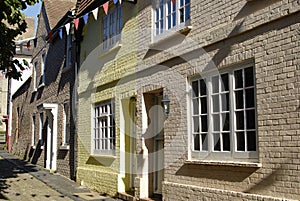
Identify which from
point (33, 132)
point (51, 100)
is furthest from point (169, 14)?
point (33, 132)

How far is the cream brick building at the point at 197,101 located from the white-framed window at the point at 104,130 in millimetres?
32

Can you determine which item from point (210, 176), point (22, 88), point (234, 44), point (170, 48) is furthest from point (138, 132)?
point (22, 88)

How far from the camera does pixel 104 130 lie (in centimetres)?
1268

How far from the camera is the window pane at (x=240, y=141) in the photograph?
23.6 feet

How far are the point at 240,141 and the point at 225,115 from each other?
0.61m

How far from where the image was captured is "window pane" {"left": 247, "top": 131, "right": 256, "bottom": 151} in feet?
22.9

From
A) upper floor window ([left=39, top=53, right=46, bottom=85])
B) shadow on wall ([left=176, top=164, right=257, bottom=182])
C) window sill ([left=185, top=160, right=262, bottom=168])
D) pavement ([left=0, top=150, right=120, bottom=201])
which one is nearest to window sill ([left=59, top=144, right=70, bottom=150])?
pavement ([left=0, top=150, right=120, bottom=201])

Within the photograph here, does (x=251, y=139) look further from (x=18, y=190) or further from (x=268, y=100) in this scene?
(x=18, y=190)

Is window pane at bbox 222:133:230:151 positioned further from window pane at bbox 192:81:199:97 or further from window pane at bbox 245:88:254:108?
window pane at bbox 192:81:199:97

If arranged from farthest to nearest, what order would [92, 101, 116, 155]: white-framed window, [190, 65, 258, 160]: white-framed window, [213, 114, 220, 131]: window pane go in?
[92, 101, 116, 155]: white-framed window < [213, 114, 220, 131]: window pane < [190, 65, 258, 160]: white-framed window

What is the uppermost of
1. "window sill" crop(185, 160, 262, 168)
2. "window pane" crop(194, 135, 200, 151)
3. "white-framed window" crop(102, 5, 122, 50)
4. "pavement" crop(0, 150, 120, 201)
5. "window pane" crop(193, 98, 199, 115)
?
"white-framed window" crop(102, 5, 122, 50)

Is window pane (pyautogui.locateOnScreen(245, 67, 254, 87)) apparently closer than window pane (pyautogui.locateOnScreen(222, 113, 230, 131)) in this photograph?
Yes

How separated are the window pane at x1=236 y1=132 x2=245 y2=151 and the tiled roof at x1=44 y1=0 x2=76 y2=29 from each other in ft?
45.9

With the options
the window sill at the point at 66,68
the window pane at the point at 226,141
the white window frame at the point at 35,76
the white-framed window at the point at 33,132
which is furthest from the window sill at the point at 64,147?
the window pane at the point at 226,141
